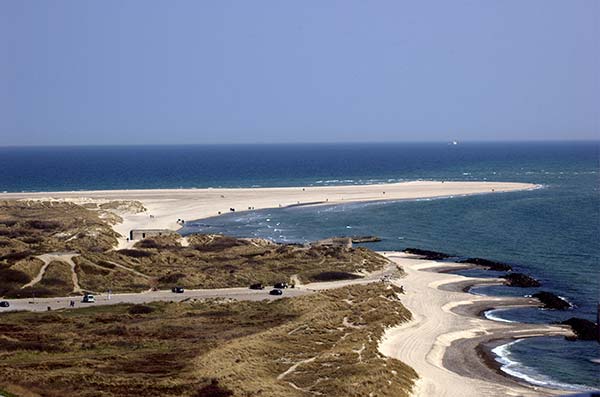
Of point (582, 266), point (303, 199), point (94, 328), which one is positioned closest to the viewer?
point (94, 328)

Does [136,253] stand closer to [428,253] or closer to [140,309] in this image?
[140,309]

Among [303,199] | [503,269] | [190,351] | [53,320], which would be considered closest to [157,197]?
[303,199]

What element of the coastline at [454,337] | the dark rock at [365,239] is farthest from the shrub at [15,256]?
the dark rock at [365,239]

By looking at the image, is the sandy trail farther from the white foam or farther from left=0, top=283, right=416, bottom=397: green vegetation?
the white foam

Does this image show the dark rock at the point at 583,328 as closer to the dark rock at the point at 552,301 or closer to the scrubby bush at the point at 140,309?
the dark rock at the point at 552,301

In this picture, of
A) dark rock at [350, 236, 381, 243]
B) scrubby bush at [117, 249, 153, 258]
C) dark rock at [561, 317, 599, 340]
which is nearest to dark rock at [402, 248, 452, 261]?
dark rock at [350, 236, 381, 243]

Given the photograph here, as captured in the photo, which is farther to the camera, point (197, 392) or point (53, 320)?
point (53, 320)

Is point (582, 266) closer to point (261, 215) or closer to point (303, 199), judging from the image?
point (261, 215)
